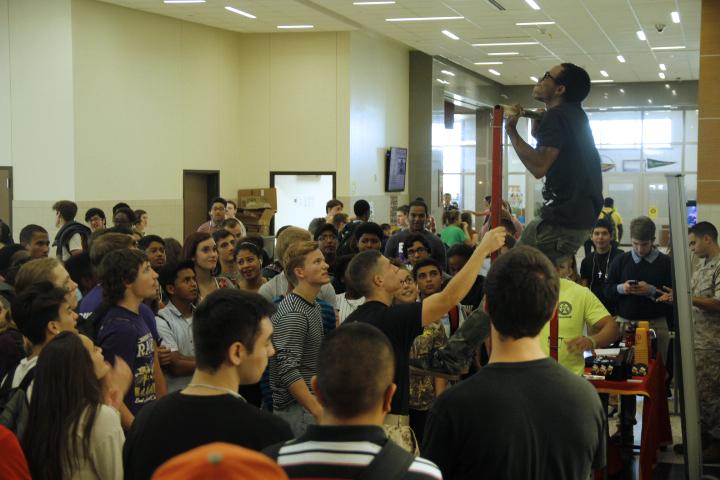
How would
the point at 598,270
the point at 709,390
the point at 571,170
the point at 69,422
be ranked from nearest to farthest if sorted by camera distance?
the point at 69,422, the point at 571,170, the point at 709,390, the point at 598,270

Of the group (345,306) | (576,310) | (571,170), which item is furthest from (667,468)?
(571,170)

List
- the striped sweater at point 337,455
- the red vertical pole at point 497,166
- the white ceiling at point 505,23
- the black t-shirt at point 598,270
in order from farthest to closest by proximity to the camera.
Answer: the white ceiling at point 505,23, the black t-shirt at point 598,270, the red vertical pole at point 497,166, the striped sweater at point 337,455

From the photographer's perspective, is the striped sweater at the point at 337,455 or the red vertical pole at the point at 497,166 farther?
the red vertical pole at the point at 497,166

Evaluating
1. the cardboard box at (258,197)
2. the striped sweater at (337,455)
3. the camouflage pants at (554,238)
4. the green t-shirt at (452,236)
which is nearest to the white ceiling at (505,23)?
the cardboard box at (258,197)

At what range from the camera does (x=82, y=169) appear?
44.6 feet

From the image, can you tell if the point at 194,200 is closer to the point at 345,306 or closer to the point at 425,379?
the point at 345,306

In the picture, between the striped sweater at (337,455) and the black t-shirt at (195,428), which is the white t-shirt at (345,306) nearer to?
the black t-shirt at (195,428)

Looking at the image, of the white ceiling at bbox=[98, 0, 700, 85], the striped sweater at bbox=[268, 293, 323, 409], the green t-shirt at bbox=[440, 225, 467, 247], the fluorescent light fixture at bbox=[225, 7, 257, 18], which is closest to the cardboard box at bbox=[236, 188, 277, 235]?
the white ceiling at bbox=[98, 0, 700, 85]

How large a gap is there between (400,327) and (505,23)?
43.9 ft

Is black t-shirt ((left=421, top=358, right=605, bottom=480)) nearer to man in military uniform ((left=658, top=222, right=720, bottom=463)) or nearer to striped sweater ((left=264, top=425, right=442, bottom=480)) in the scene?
striped sweater ((left=264, top=425, right=442, bottom=480))

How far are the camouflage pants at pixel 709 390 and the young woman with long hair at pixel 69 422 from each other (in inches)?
202

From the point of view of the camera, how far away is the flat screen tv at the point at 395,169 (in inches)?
782

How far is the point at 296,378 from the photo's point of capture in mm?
4320

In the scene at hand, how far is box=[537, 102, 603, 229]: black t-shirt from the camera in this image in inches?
165
